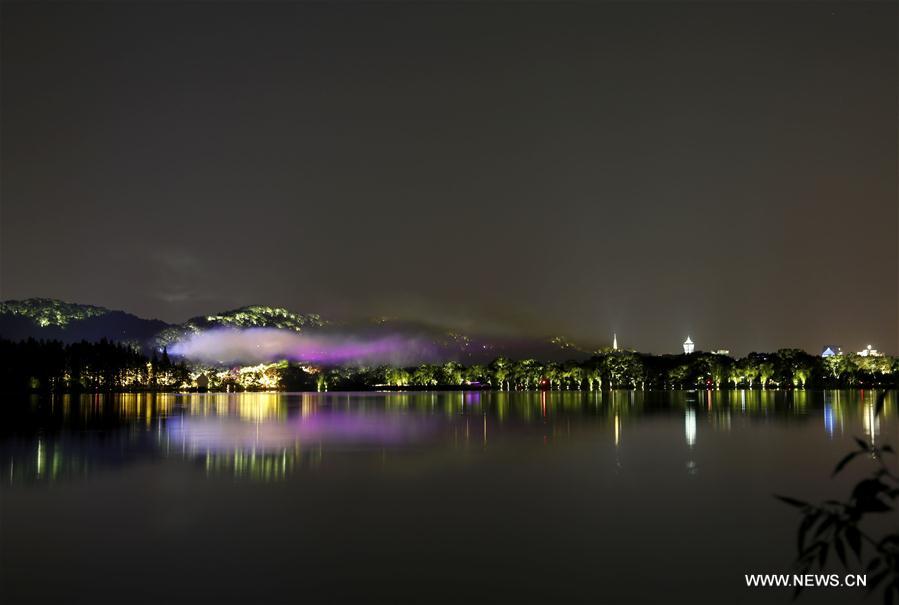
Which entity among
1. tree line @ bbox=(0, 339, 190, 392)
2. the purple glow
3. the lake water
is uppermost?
tree line @ bbox=(0, 339, 190, 392)

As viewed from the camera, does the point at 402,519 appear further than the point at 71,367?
No

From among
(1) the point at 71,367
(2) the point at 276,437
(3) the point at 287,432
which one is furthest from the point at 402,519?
(1) the point at 71,367

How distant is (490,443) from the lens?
46.1 m

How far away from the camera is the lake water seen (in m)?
16.1

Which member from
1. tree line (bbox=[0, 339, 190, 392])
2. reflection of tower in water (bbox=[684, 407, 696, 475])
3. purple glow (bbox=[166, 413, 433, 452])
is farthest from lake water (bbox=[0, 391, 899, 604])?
tree line (bbox=[0, 339, 190, 392])

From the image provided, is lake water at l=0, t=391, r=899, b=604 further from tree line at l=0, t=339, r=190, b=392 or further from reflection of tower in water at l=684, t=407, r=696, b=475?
tree line at l=0, t=339, r=190, b=392

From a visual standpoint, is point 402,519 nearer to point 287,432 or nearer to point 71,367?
point 287,432

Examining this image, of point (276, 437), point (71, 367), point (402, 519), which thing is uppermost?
point (71, 367)

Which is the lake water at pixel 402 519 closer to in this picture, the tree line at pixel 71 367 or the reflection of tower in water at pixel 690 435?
the reflection of tower in water at pixel 690 435

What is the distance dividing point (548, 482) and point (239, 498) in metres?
11.0

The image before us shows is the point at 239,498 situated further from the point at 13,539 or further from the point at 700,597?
the point at 700,597

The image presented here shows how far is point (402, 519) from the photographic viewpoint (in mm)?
23141

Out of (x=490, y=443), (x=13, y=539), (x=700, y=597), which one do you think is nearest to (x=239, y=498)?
(x=13, y=539)

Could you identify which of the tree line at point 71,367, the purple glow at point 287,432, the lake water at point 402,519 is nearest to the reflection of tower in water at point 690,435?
the lake water at point 402,519
